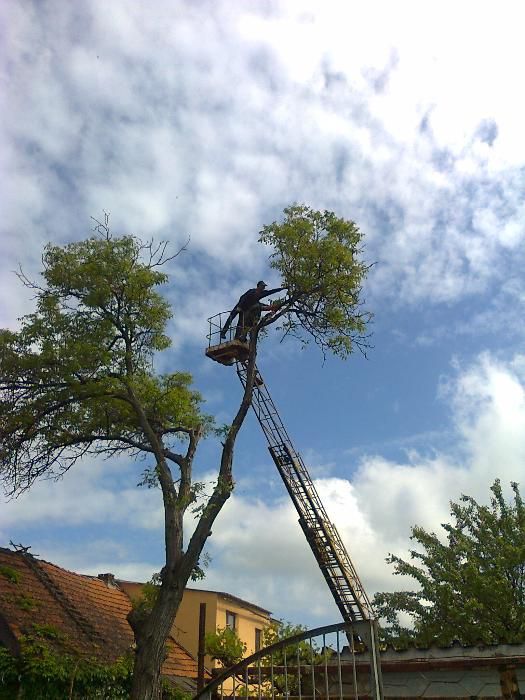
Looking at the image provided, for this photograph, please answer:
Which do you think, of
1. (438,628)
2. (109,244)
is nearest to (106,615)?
(438,628)

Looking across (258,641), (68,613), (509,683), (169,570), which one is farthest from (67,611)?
(509,683)

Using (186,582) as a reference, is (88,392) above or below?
above

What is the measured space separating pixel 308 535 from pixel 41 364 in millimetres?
8859

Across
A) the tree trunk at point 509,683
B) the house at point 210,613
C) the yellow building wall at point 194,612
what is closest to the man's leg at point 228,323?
the tree trunk at point 509,683

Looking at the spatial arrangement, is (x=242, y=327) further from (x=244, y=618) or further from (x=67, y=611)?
(x=244, y=618)

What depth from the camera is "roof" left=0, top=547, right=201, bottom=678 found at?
14383 millimetres

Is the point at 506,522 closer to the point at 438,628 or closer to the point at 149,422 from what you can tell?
the point at 438,628

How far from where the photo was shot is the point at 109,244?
46.6 ft

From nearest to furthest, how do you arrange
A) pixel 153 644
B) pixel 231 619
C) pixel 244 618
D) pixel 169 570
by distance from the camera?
pixel 153 644, pixel 169 570, pixel 231 619, pixel 244 618

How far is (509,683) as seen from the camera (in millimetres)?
9703

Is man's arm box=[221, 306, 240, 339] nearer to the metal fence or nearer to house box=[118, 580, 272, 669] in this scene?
the metal fence

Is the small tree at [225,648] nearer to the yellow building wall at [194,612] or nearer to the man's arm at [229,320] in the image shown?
the man's arm at [229,320]

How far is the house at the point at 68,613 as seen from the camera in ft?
46.8

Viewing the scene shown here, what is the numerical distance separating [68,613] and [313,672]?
10.6 m
